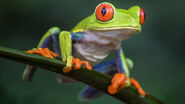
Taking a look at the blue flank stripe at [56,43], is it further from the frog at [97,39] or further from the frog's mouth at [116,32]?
the frog's mouth at [116,32]

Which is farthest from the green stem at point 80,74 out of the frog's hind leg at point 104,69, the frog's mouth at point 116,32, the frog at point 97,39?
the frog's hind leg at point 104,69

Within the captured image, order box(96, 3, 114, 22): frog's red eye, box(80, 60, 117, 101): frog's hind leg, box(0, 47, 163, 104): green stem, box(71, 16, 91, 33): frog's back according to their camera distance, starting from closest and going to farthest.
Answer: box(0, 47, 163, 104): green stem → box(96, 3, 114, 22): frog's red eye → box(71, 16, 91, 33): frog's back → box(80, 60, 117, 101): frog's hind leg

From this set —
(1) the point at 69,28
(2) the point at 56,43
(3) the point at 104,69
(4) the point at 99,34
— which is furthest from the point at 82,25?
(3) the point at 104,69

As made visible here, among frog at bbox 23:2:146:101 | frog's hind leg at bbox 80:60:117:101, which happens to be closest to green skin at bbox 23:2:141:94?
frog at bbox 23:2:146:101

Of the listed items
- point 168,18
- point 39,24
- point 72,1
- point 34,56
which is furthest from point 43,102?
point 168,18

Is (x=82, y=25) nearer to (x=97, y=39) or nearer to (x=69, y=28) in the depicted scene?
(x=97, y=39)

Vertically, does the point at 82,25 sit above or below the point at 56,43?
above

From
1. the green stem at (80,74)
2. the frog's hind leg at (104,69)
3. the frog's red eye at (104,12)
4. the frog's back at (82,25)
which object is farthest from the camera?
the frog's hind leg at (104,69)

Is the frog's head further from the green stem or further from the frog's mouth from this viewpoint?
the green stem
